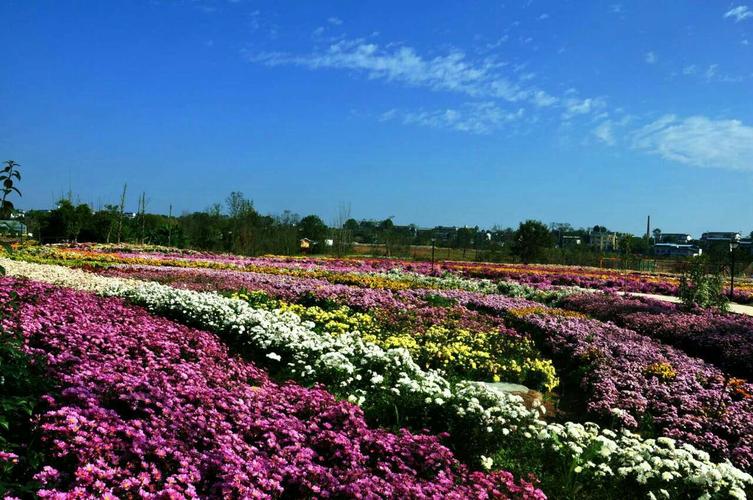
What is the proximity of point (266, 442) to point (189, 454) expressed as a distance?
→ 0.67 metres

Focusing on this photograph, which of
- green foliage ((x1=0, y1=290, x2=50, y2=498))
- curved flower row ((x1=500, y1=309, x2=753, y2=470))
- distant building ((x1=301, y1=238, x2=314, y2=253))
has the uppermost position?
distant building ((x1=301, y1=238, x2=314, y2=253))

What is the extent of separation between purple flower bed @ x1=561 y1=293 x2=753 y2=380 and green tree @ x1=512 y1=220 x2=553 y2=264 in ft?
103

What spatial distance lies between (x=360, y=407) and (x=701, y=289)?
44.6 feet

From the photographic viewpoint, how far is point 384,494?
10.5 ft

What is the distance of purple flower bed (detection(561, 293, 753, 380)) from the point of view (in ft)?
32.9

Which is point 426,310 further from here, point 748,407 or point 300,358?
point 748,407

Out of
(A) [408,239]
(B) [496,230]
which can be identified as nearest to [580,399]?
(A) [408,239]

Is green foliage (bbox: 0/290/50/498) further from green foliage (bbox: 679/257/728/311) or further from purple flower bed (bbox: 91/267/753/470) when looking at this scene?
green foliage (bbox: 679/257/728/311)

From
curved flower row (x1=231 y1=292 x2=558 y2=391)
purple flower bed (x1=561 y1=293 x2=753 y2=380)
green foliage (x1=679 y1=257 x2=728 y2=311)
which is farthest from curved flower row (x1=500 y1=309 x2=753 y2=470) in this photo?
green foliage (x1=679 y1=257 x2=728 y2=311)

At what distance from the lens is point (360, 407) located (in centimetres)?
512

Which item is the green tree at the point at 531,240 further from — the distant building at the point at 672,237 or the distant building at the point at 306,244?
the distant building at the point at 672,237

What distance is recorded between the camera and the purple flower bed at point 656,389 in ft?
19.9

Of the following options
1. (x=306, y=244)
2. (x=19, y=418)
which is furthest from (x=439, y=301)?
(x=306, y=244)

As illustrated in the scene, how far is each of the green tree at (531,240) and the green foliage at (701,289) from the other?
3238 centimetres
